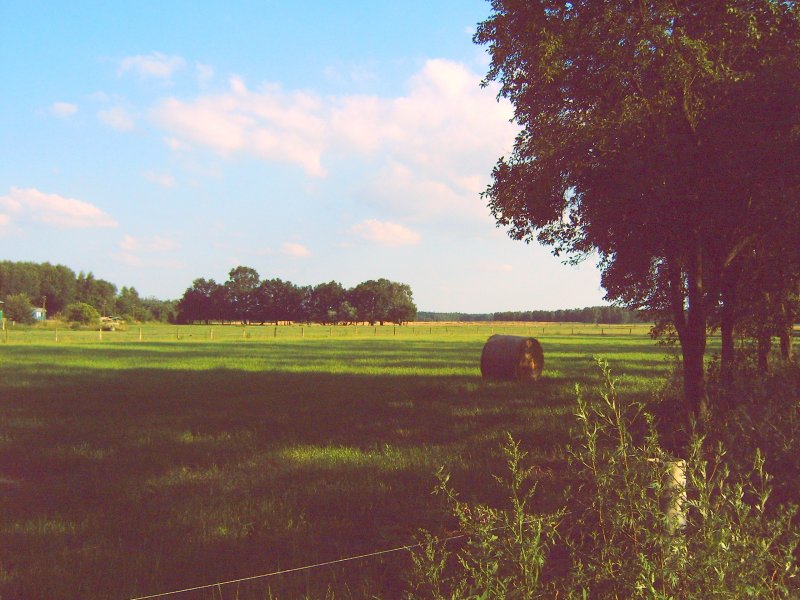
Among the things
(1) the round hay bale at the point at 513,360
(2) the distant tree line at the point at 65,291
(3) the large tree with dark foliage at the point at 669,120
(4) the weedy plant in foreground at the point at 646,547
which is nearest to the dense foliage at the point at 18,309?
(2) the distant tree line at the point at 65,291

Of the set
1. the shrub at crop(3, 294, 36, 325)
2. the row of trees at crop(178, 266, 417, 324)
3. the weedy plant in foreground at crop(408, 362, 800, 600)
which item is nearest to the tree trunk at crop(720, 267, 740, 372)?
the weedy plant in foreground at crop(408, 362, 800, 600)

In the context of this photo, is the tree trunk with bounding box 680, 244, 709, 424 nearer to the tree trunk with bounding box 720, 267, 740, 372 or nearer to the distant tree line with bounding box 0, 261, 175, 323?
the tree trunk with bounding box 720, 267, 740, 372

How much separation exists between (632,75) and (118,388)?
1580cm

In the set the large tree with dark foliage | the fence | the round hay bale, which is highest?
the large tree with dark foliage

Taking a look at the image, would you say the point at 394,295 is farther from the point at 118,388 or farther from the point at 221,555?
the point at 221,555

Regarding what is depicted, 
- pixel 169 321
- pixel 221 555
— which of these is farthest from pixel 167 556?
pixel 169 321

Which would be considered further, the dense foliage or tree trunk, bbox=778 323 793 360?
the dense foliage

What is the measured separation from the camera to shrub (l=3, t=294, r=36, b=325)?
98.6 m

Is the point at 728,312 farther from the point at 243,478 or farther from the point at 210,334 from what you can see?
the point at 210,334

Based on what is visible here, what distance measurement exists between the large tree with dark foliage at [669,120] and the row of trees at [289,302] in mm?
141270

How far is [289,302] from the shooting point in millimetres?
159125

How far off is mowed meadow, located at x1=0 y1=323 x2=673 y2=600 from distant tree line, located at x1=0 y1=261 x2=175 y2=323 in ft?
400

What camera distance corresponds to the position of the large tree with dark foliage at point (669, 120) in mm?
9828

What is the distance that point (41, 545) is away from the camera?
18.4ft
